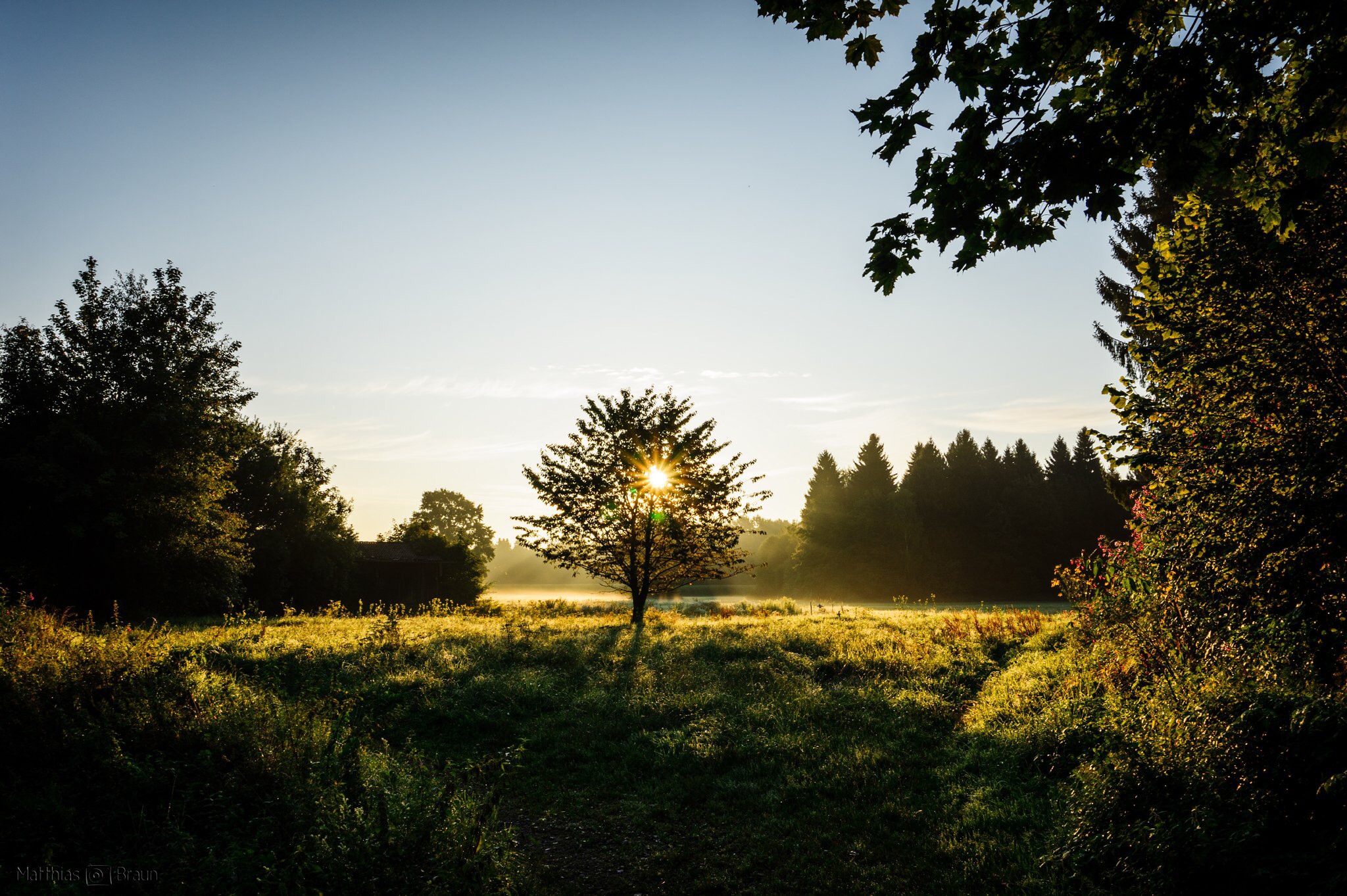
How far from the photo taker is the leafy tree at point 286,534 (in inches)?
1454

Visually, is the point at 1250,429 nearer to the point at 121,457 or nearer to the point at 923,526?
the point at 121,457

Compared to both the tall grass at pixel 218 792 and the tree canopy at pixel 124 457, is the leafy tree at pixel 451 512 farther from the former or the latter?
the tall grass at pixel 218 792

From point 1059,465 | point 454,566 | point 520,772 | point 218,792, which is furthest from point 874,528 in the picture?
point 218,792

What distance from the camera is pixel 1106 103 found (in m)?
4.13

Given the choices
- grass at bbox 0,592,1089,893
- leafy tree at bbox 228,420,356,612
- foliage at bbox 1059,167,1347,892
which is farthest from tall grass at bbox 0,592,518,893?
leafy tree at bbox 228,420,356,612

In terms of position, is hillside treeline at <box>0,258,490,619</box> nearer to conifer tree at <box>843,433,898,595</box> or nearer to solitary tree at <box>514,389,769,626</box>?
solitary tree at <box>514,389,769,626</box>

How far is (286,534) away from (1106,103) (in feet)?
153

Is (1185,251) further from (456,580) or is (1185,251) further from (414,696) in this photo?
(456,580)

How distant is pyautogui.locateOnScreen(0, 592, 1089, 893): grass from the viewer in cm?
488

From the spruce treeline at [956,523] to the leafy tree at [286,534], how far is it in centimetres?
4435

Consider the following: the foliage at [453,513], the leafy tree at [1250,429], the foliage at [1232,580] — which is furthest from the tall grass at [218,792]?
the foliage at [453,513]

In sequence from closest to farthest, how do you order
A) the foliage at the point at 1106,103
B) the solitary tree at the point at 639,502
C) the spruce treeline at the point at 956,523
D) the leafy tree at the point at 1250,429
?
the foliage at the point at 1106,103, the leafy tree at the point at 1250,429, the solitary tree at the point at 639,502, the spruce treeline at the point at 956,523

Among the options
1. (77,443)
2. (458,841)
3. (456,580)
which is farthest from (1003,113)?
(456,580)

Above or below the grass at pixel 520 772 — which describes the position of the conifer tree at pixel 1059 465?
above
